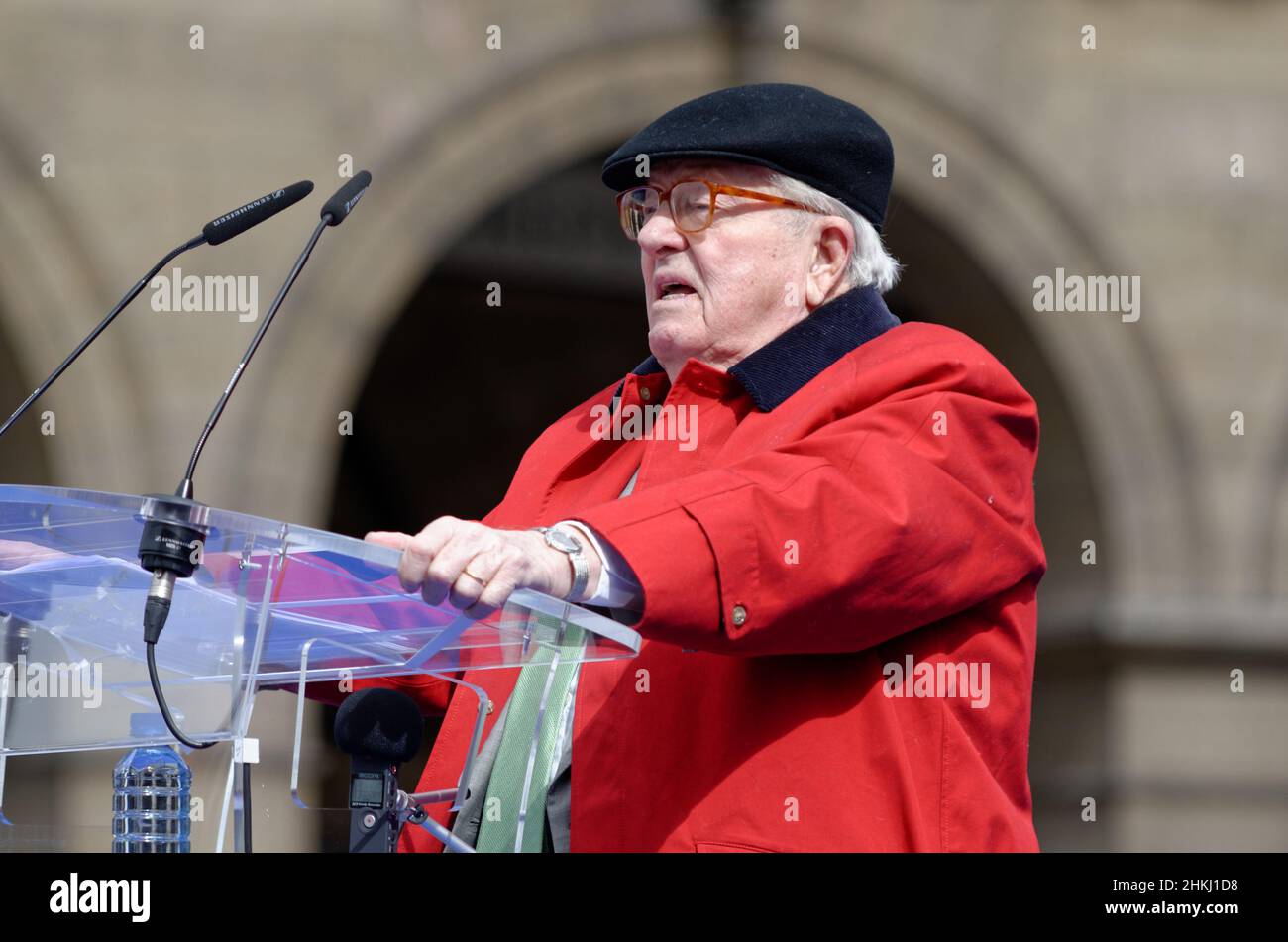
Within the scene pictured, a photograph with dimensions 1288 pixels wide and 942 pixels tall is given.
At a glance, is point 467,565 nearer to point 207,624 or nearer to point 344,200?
point 207,624

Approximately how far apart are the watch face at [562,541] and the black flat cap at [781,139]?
2.44 feet

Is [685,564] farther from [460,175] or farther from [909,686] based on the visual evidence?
[460,175]

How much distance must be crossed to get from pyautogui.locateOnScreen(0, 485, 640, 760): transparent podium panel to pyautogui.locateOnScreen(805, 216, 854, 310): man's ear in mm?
763

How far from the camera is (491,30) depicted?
6457 millimetres

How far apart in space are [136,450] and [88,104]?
108 cm

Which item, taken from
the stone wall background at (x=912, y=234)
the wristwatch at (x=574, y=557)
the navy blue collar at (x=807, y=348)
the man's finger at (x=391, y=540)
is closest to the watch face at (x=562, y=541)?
the wristwatch at (x=574, y=557)

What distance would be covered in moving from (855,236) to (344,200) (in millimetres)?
704

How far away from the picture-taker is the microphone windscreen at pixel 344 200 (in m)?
2.33

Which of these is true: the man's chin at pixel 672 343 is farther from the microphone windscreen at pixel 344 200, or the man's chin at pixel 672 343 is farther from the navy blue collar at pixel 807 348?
the microphone windscreen at pixel 344 200

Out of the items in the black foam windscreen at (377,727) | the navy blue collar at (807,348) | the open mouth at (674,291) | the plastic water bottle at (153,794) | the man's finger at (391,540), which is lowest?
the plastic water bottle at (153,794)

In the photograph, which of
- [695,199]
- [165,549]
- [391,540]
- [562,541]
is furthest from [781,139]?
[165,549]
